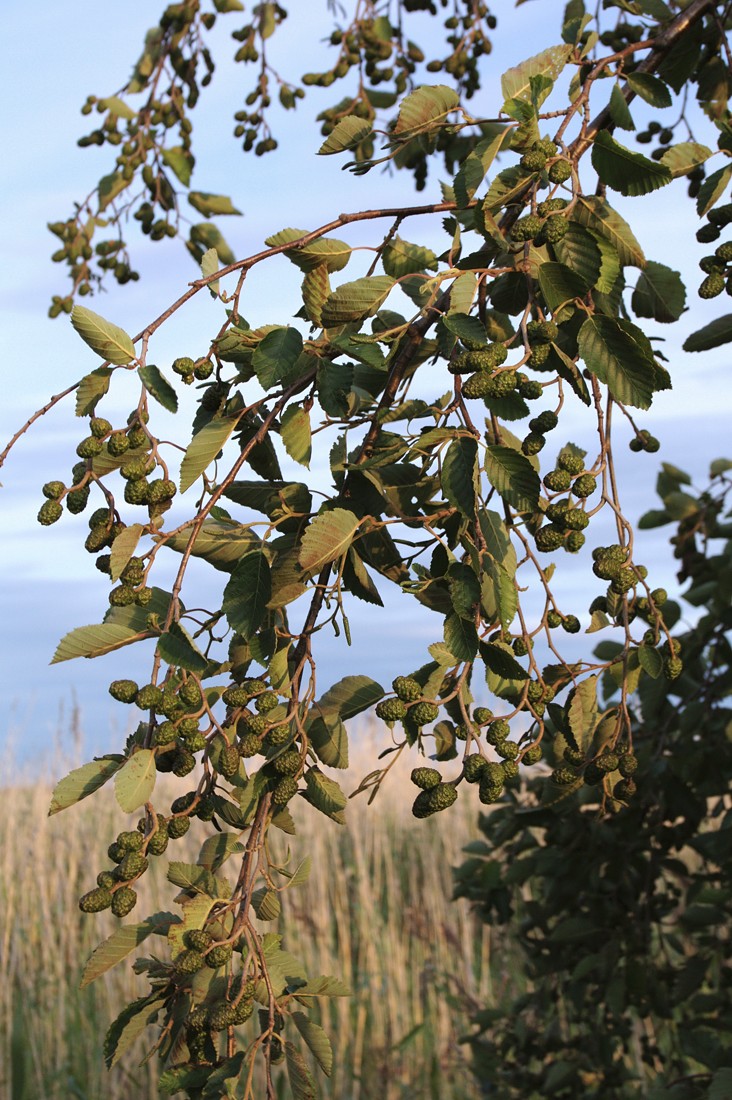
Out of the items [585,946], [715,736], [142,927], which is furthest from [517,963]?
[142,927]

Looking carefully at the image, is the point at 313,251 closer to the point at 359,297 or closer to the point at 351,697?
the point at 359,297

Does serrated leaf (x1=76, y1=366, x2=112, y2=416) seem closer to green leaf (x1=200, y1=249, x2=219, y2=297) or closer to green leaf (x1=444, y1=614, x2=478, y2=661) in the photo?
green leaf (x1=200, y1=249, x2=219, y2=297)

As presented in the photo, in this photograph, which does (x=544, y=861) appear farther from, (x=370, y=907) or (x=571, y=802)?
(x=370, y=907)

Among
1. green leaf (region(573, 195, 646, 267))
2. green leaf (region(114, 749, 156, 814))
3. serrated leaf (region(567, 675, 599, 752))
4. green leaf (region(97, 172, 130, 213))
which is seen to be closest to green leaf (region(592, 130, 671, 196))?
green leaf (region(573, 195, 646, 267))

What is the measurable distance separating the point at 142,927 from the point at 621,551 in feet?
1.86

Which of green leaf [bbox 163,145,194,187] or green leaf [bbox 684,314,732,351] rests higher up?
green leaf [bbox 163,145,194,187]

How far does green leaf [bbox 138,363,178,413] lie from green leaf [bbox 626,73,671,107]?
67cm

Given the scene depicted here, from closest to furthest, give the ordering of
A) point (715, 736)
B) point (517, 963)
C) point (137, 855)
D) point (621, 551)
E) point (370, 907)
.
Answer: point (137, 855) < point (621, 551) < point (715, 736) < point (370, 907) < point (517, 963)

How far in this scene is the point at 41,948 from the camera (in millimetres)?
4875

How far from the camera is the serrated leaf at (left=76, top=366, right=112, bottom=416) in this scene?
1160mm

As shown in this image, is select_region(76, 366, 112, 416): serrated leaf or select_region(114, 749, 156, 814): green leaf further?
select_region(76, 366, 112, 416): serrated leaf

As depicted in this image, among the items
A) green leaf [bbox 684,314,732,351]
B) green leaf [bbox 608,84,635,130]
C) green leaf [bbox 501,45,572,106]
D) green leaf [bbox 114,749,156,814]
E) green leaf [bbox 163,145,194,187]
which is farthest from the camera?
green leaf [bbox 163,145,194,187]

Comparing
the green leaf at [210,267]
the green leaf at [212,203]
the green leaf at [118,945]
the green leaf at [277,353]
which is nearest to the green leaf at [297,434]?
the green leaf at [277,353]

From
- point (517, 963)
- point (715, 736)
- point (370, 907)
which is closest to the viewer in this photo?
point (715, 736)
